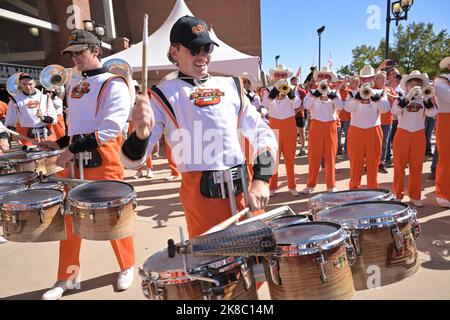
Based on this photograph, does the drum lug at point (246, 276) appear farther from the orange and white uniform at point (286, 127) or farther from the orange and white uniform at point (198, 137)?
the orange and white uniform at point (286, 127)

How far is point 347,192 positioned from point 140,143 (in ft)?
4.74

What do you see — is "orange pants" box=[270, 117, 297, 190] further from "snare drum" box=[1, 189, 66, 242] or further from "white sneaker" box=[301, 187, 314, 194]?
"snare drum" box=[1, 189, 66, 242]

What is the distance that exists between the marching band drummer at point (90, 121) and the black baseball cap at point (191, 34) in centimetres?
125

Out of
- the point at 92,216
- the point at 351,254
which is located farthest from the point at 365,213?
the point at 92,216

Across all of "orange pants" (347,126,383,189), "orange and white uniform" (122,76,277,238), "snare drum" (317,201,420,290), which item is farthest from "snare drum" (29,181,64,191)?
"orange pants" (347,126,383,189)

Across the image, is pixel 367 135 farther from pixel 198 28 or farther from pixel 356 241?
pixel 198 28

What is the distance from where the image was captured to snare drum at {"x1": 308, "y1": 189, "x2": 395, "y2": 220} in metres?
2.16

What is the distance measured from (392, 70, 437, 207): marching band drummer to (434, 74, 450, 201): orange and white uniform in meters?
0.24

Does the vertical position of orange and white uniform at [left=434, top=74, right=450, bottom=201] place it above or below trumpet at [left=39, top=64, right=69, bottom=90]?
below

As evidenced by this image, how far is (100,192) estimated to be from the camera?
2.59 meters

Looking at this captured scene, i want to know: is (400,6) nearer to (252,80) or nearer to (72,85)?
(252,80)

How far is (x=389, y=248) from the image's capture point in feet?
5.98

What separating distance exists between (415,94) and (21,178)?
5.24 meters

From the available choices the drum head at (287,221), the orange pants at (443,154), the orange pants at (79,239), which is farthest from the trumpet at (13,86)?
the orange pants at (443,154)
